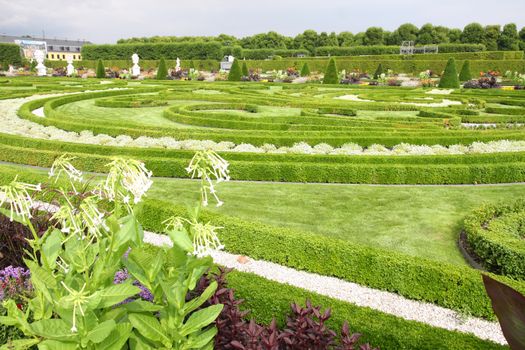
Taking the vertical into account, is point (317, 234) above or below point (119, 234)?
below

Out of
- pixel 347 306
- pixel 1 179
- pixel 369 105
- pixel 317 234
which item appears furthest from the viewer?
pixel 369 105

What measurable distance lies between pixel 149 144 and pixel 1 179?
516 cm

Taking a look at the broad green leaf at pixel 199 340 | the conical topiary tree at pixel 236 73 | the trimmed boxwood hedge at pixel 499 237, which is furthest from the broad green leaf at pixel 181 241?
the conical topiary tree at pixel 236 73

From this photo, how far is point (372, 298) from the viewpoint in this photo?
22.1ft

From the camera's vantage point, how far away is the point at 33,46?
114 meters

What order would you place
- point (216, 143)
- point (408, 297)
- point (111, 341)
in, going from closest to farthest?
point (111, 341) → point (408, 297) → point (216, 143)

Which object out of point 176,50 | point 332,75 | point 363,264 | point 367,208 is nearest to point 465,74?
point 332,75

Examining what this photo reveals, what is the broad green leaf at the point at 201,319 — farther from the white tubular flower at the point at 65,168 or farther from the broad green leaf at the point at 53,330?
the white tubular flower at the point at 65,168

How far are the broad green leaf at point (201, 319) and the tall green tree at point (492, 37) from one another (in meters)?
90.8

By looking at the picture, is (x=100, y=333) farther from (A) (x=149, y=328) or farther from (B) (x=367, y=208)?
(B) (x=367, y=208)

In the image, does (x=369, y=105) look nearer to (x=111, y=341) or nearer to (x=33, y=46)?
(x=111, y=341)

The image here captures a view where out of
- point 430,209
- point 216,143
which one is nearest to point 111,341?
point 430,209

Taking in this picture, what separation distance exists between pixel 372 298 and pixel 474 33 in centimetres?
8842

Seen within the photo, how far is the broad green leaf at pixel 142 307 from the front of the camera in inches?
120
